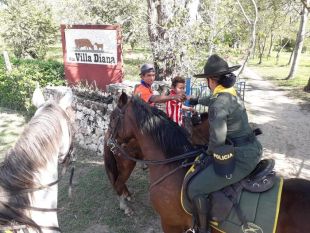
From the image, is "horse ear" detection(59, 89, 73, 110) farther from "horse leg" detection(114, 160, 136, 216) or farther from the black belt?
"horse leg" detection(114, 160, 136, 216)

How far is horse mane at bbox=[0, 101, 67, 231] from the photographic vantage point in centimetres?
217

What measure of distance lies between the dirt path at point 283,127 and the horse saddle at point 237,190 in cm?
392

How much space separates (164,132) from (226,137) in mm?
724

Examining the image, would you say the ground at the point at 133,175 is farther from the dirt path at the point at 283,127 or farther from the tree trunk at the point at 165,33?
the tree trunk at the point at 165,33

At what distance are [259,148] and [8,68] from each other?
1078 cm

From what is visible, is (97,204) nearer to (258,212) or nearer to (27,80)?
(258,212)

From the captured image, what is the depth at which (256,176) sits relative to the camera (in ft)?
10.1

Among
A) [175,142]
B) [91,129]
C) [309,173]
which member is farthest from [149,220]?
[309,173]

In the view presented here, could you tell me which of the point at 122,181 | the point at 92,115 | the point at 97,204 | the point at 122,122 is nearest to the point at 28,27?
the point at 92,115

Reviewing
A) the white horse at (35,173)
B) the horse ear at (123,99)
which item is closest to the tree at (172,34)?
the horse ear at (123,99)

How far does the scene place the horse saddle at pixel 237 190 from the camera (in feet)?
9.83

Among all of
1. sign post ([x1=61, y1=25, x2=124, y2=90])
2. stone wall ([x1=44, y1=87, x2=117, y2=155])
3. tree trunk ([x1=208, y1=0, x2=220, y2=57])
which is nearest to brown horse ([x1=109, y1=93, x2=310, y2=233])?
stone wall ([x1=44, y1=87, x2=117, y2=155])

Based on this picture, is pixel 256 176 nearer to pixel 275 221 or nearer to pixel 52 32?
pixel 275 221

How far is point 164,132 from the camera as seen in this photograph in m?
3.49
